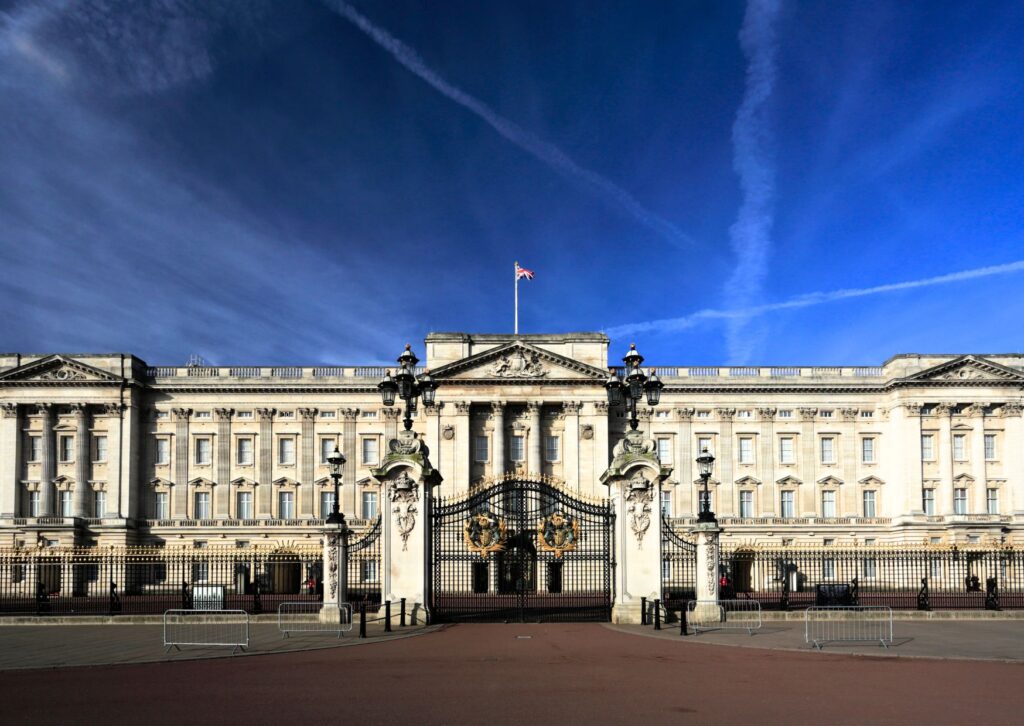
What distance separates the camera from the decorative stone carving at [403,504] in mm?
26953

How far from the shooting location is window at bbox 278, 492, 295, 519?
214 feet

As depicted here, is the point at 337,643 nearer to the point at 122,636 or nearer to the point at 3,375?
the point at 122,636

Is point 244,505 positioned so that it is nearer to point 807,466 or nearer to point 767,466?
point 767,466

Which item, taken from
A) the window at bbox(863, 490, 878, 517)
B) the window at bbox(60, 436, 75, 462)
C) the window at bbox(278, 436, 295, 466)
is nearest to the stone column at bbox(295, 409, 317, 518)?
the window at bbox(278, 436, 295, 466)

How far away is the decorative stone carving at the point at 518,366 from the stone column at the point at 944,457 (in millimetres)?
28635

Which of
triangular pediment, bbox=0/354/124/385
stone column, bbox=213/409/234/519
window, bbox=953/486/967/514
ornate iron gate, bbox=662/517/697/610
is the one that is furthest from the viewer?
stone column, bbox=213/409/234/519

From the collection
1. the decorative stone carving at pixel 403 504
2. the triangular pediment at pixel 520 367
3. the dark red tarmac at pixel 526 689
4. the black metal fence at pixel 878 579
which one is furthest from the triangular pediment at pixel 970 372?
the dark red tarmac at pixel 526 689

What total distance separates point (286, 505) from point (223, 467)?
535cm

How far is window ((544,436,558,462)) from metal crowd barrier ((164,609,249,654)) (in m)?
37.3

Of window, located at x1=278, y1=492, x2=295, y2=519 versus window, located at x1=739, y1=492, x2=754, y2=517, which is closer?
window, located at x1=278, y1=492, x2=295, y2=519

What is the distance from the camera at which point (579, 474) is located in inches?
2491

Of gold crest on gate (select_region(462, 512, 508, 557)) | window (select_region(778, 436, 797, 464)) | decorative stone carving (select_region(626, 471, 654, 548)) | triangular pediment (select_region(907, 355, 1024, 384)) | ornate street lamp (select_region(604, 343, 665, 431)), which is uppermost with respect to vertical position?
triangular pediment (select_region(907, 355, 1024, 384))

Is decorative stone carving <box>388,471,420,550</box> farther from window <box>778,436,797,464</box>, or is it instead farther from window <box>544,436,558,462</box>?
window <box>778,436,797,464</box>

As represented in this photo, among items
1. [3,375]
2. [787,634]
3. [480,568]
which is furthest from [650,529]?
[3,375]
